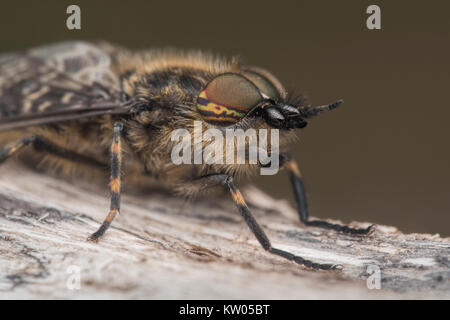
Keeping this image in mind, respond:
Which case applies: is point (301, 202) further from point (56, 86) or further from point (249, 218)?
point (56, 86)

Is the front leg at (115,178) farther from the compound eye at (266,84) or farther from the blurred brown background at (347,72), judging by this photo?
the blurred brown background at (347,72)

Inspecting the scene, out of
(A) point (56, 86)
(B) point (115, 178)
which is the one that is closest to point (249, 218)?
(B) point (115, 178)

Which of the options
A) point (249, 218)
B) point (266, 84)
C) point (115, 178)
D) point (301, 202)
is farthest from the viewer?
point (301, 202)

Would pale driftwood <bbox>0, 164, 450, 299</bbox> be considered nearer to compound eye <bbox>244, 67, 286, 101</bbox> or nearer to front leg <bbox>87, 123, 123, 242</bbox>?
front leg <bbox>87, 123, 123, 242</bbox>

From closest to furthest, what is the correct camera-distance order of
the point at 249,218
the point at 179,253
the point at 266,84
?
the point at 179,253 < the point at 249,218 < the point at 266,84

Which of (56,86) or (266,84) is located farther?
(56,86)

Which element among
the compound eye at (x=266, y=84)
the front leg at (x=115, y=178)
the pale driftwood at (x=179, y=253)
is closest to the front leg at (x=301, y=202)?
the pale driftwood at (x=179, y=253)
